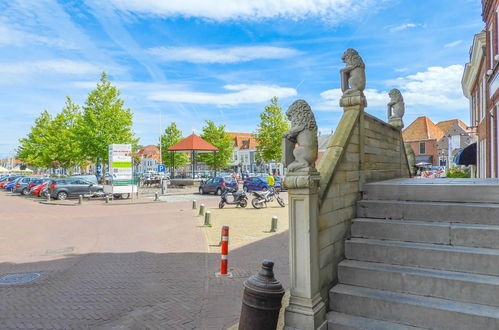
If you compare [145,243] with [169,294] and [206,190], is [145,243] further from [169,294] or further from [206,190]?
[206,190]

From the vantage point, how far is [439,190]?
469cm

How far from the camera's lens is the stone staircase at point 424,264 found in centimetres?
345

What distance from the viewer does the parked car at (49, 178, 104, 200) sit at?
23.0 meters

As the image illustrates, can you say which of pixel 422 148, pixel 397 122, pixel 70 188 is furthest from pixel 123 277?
pixel 422 148

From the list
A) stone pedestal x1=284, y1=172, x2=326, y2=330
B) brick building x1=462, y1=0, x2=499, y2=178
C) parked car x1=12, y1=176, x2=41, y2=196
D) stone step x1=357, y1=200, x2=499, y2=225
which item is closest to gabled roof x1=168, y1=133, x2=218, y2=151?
parked car x1=12, y1=176, x2=41, y2=196

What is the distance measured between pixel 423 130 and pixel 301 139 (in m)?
66.5

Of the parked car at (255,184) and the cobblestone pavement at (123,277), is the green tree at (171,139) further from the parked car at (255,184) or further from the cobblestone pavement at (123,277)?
the cobblestone pavement at (123,277)

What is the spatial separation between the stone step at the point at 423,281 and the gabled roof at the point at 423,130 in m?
65.1

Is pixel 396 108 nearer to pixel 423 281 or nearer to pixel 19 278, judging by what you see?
pixel 423 281

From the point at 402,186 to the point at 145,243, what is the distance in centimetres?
705

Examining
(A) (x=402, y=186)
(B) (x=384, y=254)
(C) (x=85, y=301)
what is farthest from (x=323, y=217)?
(C) (x=85, y=301)

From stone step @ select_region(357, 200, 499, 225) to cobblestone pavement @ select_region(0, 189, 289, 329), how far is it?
2227mm

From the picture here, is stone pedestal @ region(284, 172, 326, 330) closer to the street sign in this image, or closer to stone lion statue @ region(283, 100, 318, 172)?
stone lion statue @ region(283, 100, 318, 172)

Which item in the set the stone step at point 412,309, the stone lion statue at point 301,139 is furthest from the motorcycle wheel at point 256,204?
the stone lion statue at point 301,139
